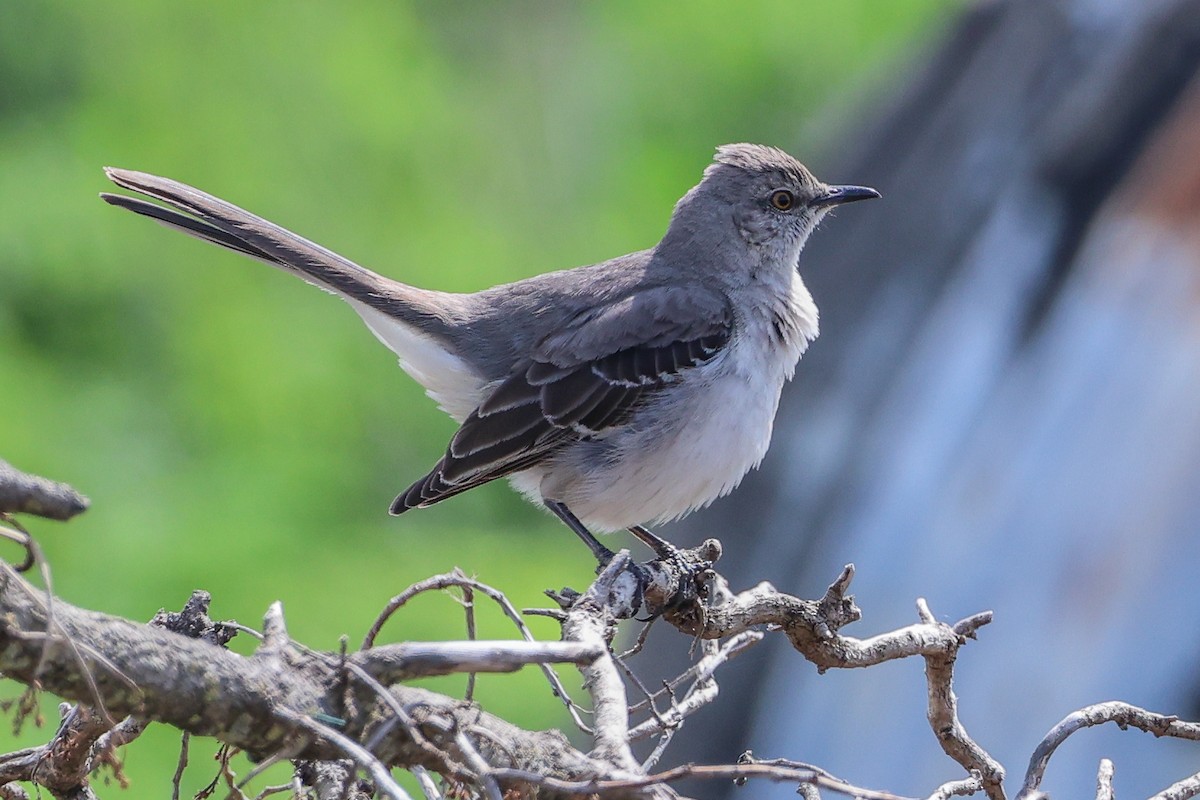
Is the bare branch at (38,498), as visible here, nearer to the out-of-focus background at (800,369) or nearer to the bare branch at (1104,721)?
the bare branch at (1104,721)

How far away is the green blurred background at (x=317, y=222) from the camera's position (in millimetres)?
8195

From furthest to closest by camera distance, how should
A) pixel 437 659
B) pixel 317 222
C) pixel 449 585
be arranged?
1. pixel 317 222
2. pixel 449 585
3. pixel 437 659

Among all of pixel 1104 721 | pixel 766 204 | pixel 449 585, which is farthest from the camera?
pixel 766 204

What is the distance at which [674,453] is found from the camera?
4629mm

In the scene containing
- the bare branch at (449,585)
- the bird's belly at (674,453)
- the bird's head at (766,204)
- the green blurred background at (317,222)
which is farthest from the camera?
the green blurred background at (317,222)

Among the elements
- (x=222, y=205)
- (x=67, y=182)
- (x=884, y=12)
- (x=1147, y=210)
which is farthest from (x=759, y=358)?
(x=884, y=12)

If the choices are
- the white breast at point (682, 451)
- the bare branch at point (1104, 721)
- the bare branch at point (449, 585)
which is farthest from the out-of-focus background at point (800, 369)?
the bare branch at point (1104, 721)

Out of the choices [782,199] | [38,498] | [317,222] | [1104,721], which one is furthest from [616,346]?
[317,222]

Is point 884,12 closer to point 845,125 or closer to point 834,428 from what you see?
point 845,125

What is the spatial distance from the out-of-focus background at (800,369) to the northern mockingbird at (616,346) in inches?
109

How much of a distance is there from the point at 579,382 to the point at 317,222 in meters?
5.81

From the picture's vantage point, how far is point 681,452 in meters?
4.62

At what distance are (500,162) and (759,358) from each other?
24.0ft

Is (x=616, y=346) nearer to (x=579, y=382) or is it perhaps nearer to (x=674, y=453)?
(x=579, y=382)
